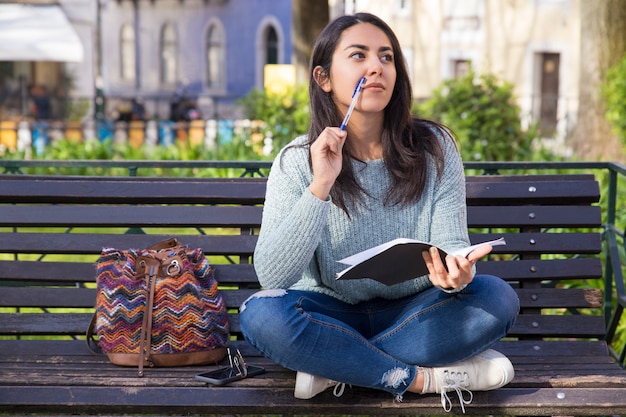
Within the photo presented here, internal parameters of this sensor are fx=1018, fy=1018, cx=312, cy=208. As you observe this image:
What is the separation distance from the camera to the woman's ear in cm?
326

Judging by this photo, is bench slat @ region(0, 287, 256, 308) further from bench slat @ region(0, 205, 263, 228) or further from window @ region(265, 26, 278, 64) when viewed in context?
window @ region(265, 26, 278, 64)

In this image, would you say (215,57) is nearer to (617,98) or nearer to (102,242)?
(617,98)

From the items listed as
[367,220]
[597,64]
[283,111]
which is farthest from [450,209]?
[597,64]

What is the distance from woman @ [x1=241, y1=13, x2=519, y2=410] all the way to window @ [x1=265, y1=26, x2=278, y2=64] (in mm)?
32308

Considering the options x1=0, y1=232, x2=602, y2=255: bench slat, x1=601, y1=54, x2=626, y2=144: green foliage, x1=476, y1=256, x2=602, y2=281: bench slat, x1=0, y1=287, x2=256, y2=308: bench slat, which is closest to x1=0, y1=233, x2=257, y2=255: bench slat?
x1=0, y1=232, x2=602, y2=255: bench slat

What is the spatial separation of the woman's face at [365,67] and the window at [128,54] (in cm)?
3670

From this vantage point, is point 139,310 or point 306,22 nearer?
point 139,310

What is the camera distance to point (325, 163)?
292 centimetres

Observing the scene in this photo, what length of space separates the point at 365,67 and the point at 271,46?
32.6 metres

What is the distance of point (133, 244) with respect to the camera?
3576mm

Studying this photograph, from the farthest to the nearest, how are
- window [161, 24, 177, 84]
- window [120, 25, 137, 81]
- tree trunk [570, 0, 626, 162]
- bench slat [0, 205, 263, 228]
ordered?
window [120, 25, 137, 81] → window [161, 24, 177, 84] → tree trunk [570, 0, 626, 162] → bench slat [0, 205, 263, 228]

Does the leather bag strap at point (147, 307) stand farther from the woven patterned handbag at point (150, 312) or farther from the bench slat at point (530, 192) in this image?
the bench slat at point (530, 192)

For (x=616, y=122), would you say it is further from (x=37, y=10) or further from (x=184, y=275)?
(x=37, y=10)

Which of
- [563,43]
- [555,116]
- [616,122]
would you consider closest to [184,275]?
[616,122]
